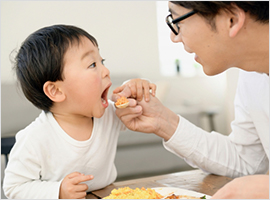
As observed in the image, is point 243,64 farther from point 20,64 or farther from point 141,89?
point 20,64

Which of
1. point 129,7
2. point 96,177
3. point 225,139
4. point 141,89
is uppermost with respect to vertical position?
point 129,7

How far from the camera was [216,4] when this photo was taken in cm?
85

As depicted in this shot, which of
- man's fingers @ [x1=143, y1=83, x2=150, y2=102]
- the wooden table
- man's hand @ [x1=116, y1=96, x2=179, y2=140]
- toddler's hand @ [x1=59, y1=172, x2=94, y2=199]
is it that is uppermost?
man's fingers @ [x1=143, y1=83, x2=150, y2=102]

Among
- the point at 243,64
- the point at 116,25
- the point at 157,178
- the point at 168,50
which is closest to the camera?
the point at 243,64

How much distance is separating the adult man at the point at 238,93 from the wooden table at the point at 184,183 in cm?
9

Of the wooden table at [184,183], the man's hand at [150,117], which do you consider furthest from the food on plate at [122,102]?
the wooden table at [184,183]

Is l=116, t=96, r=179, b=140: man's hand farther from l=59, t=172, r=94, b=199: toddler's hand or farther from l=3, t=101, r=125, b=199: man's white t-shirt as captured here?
l=59, t=172, r=94, b=199: toddler's hand

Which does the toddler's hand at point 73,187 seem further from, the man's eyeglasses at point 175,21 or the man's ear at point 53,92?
the man's eyeglasses at point 175,21

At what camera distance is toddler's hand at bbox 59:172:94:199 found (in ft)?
3.42

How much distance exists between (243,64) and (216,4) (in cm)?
26

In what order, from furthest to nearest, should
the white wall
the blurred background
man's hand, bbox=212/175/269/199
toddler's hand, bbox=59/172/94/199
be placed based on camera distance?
the white wall, the blurred background, toddler's hand, bbox=59/172/94/199, man's hand, bbox=212/175/269/199

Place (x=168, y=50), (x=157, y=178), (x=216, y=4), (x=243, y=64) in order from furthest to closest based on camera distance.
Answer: (x=168, y=50), (x=157, y=178), (x=243, y=64), (x=216, y=4)

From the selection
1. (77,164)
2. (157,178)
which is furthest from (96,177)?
(157,178)

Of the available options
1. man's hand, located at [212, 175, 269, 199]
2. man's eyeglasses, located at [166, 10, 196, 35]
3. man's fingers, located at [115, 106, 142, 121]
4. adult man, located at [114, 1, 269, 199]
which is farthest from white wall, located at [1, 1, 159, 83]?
man's hand, located at [212, 175, 269, 199]
